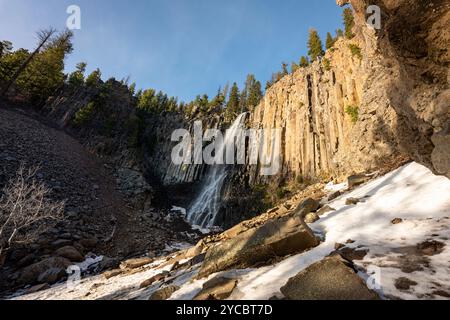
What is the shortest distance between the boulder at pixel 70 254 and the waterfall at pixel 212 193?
18.5 metres

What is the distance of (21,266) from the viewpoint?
14430 mm

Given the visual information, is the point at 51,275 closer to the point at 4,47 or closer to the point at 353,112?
the point at 353,112

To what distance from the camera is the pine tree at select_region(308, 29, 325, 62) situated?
153 ft

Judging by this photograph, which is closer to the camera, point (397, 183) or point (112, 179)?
point (397, 183)

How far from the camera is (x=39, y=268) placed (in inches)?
540

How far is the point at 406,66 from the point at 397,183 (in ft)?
17.6

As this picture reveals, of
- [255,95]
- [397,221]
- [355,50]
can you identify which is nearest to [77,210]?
[397,221]

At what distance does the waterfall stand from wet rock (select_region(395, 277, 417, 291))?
30.3 m

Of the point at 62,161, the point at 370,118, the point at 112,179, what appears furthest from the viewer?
the point at 112,179

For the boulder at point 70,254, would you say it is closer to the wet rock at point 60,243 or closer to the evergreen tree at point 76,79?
the wet rock at point 60,243

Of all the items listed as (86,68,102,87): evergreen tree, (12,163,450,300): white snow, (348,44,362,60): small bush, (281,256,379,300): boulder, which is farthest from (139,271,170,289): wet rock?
(86,68,102,87): evergreen tree

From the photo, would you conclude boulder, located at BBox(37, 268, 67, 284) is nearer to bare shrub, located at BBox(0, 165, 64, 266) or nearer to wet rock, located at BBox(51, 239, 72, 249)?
bare shrub, located at BBox(0, 165, 64, 266)
